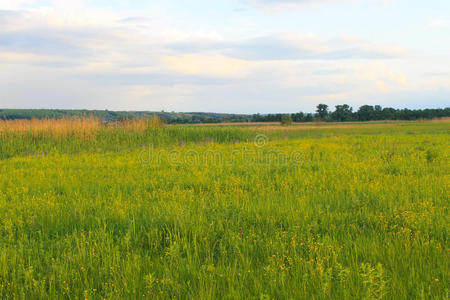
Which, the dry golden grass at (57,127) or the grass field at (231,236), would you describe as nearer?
the grass field at (231,236)

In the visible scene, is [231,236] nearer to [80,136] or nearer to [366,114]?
[80,136]

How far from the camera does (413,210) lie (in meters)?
5.27

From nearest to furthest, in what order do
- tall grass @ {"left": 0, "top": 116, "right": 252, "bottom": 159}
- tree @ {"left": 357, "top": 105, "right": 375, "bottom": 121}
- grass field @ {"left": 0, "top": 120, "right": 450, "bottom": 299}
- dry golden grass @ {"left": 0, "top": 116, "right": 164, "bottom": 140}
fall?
grass field @ {"left": 0, "top": 120, "right": 450, "bottom": 299} → tall grass @ {"left": 0, "top": 116, "right": 252, "bottom": 159} → dry golden grass @ {"left": 0, "top": 116, "right": 164, "bottom": 140} → tree @ {"left": 357, "top": 105, "right": 375, "bottom": 121}

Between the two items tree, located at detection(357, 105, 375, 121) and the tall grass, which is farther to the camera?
tree, located at detection(357, 105, 375, 121)

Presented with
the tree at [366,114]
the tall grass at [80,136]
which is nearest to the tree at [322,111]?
the tree at [366,114]

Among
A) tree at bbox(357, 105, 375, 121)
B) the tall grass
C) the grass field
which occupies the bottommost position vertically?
the grass field

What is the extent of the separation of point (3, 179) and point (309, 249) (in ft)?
28.6

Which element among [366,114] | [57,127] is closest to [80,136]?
[57,127]

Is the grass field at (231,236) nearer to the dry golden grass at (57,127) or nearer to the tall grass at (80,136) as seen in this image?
the tall grass at (80,136)

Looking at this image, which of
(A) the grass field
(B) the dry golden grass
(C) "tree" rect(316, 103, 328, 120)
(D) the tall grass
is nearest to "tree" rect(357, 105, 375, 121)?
(C) "tree" rect(316, 103, 328, 120)

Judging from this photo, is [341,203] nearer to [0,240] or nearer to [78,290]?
[78,290]

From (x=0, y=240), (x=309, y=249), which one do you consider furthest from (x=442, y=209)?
(x=0, y=240)

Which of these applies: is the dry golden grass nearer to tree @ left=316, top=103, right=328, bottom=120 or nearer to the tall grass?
the tall grass

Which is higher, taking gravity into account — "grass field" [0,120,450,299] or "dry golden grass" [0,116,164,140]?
"dry golden grass" [0,116,164,140]
